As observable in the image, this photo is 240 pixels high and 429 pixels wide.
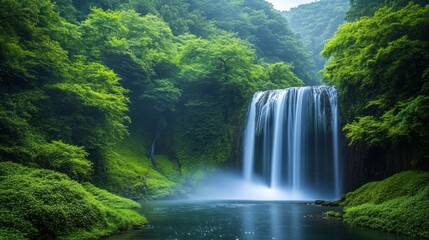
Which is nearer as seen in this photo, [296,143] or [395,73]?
[395,73]

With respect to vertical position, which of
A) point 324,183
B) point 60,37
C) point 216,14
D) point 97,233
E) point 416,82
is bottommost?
point 97,233

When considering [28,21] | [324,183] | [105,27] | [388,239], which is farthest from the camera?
[105,27]

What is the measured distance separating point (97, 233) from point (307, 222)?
24.1 ft

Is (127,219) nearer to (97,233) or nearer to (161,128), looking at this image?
(97,233)

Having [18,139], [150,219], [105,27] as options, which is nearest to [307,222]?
[150,219]

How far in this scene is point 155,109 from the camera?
3403cm

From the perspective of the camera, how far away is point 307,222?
518 inches

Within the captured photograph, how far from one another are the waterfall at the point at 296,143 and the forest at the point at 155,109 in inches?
50.8

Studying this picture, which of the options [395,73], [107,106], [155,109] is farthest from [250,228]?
[155,109]

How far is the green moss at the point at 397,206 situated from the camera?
34.8 feet

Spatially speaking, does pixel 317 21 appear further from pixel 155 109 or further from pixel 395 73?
pixel 395 73

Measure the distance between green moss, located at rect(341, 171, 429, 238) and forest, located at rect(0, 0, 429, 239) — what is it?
2.3 inches

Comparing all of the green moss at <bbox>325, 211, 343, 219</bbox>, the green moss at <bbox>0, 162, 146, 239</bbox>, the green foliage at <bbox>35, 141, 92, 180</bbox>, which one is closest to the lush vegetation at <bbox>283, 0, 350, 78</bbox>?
the green moss at <bbox>325, 211, 343, 219</bbox>

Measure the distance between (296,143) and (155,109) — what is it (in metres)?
14.0
